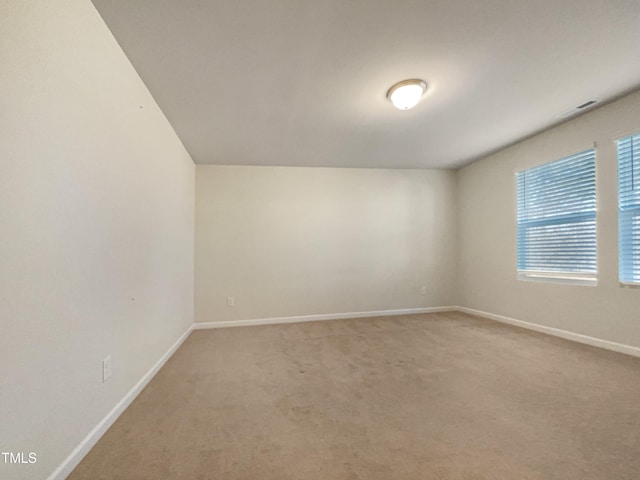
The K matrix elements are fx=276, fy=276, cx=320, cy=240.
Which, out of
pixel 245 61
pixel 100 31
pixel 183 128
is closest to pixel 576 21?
pixel 245 61

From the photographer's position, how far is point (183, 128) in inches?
113

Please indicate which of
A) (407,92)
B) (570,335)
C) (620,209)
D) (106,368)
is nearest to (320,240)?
(407,92)

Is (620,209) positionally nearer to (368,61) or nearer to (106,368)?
(368,61)

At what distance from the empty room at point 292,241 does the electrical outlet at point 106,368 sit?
0.06 ft

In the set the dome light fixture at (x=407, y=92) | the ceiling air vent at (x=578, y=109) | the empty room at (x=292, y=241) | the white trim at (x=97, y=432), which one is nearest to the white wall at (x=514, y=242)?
the empty room at (x=292, y=241)

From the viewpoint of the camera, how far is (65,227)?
1237 millimetres

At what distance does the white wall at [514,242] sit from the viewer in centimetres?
263

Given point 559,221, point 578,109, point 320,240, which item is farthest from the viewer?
point 320,240

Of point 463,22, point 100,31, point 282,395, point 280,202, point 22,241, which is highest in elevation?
point 463,22

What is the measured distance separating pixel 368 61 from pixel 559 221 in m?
2.86

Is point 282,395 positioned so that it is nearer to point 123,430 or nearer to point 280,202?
point 123,430

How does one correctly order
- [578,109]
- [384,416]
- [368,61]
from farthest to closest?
[578,109]
[368,61]
[384,416]

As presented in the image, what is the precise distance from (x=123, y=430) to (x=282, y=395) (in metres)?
0.94

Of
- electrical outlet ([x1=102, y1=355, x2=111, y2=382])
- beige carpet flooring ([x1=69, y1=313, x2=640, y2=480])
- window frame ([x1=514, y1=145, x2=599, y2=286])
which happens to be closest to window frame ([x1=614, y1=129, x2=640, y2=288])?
window frame ([x1=514, y1=145, x2=599, y2=286])
